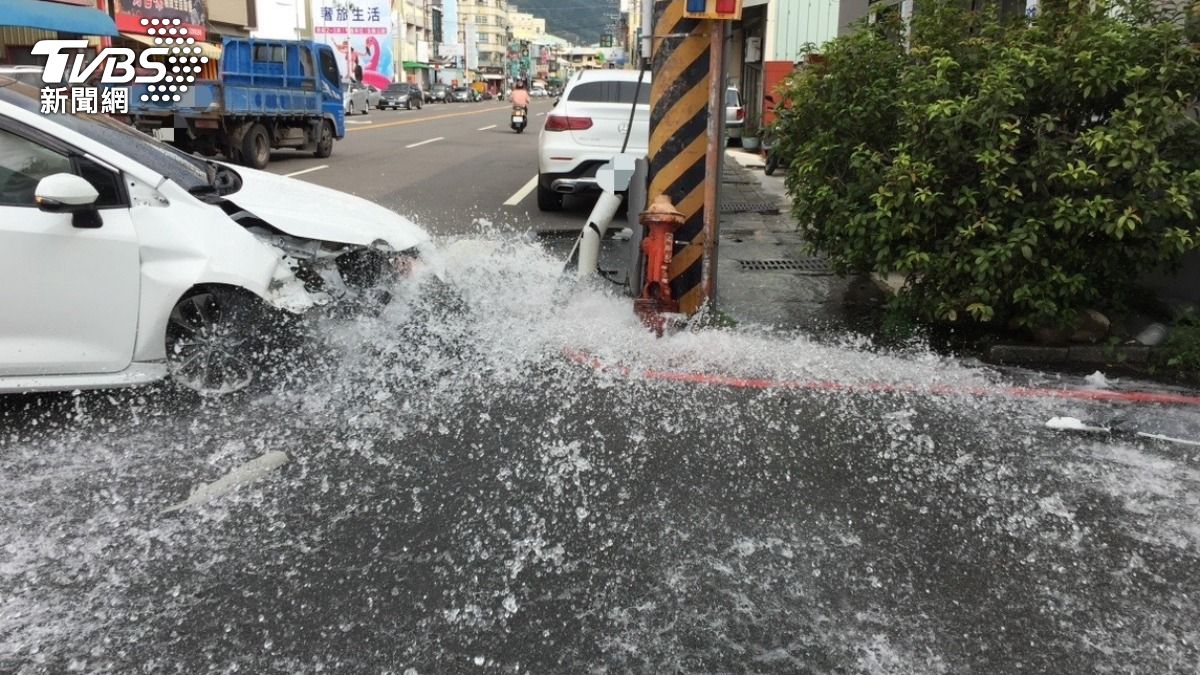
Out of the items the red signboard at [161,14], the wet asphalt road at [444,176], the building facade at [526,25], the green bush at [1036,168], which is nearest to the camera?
the green bush at [1036,168]

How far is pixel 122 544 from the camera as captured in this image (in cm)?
328

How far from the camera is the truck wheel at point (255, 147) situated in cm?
1590

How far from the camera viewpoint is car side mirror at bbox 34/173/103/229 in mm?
3973

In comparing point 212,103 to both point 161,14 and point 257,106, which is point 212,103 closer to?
point 257,106

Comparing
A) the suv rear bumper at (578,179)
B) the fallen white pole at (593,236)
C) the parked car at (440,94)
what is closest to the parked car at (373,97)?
the parked car at (440,94)

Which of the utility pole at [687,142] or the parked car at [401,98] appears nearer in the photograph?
the utility pole at [687,142]

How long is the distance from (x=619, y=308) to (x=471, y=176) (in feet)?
32.2

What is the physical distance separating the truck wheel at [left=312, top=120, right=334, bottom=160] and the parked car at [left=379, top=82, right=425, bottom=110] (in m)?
32.8

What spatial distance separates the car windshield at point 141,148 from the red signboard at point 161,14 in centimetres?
2820

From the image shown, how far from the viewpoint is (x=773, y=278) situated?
313 inches

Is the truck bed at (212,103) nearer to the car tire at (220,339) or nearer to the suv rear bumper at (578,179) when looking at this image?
the suv rear bumper at (578,179)

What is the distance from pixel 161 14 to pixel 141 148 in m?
33.5
